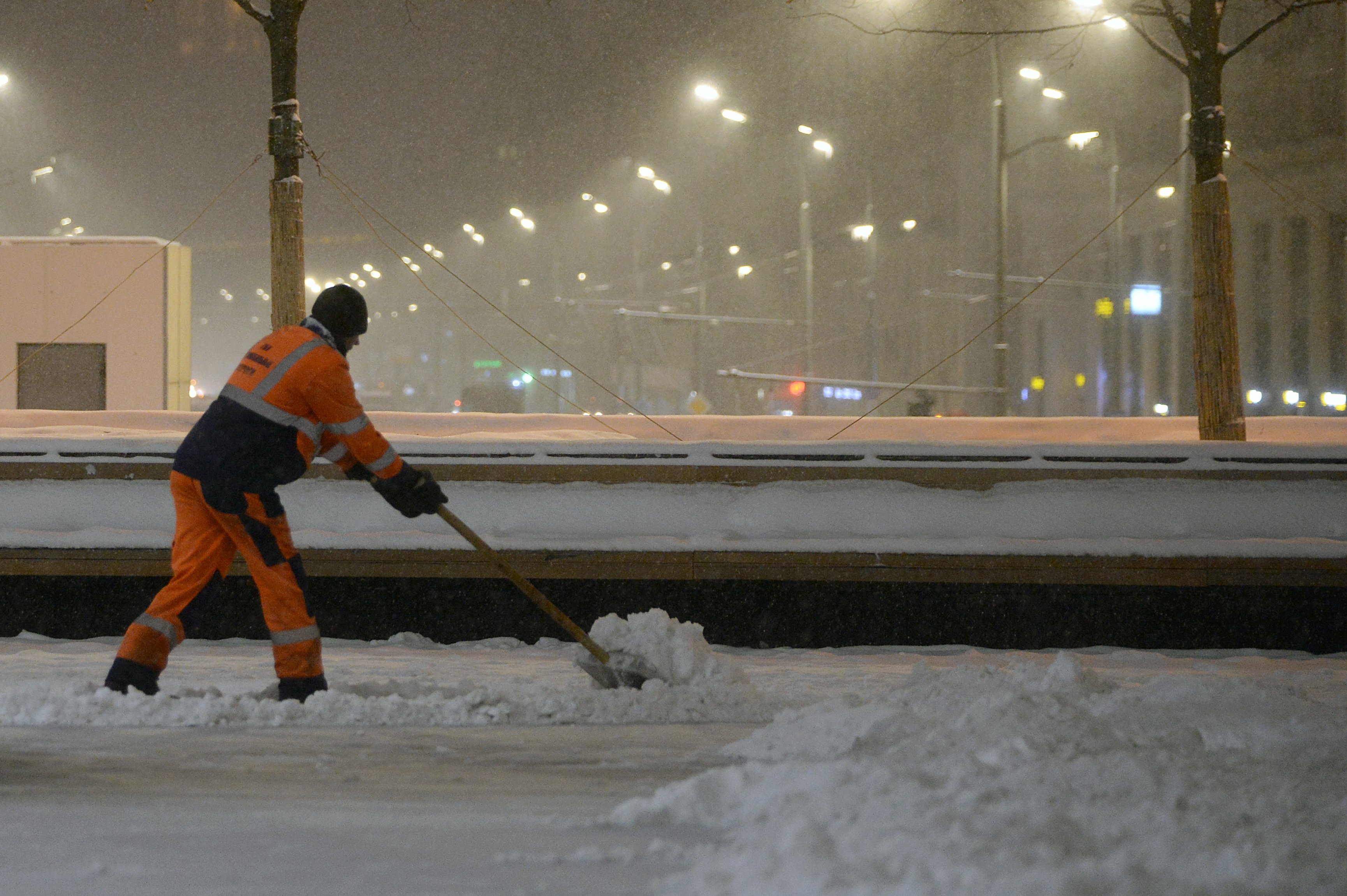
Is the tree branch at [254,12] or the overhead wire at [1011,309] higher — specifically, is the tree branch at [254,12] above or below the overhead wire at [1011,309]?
above

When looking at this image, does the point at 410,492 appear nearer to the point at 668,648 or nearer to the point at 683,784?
the point at 668,648

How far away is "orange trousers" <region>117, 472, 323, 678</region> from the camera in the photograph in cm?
463

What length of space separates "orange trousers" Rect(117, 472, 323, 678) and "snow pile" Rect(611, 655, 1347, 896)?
67.8 inches

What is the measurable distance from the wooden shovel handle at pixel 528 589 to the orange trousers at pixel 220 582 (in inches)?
25.9

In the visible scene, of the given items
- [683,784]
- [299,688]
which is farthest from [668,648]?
[683,784]

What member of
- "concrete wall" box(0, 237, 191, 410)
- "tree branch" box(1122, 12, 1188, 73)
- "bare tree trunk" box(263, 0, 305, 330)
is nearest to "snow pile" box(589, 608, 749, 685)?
"bare tree trunk" box(263, 0, 305, 330)

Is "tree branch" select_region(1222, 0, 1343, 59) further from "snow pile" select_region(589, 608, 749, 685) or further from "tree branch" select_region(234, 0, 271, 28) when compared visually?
"tree branch" select_region(234, 0, 271, 28)

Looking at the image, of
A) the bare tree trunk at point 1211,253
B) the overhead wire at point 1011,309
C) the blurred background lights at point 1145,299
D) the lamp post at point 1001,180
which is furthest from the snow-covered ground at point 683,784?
the blurred background lights at point 1145,299

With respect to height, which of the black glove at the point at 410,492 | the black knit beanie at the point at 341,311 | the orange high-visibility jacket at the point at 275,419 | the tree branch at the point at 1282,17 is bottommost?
the black glove at the point at 410,492

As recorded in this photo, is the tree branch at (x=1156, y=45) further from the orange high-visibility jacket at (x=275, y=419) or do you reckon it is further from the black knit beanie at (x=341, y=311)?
the orange high-visibility jacket at (x=275, y=419)

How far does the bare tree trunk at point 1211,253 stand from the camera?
8.31 meters

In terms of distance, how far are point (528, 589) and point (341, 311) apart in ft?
4.43

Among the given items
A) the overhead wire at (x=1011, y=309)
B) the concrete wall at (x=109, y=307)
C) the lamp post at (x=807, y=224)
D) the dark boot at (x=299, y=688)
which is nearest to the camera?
the dark boot at (x=299, y=688)

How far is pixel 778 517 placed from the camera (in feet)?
21.5
